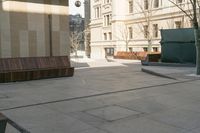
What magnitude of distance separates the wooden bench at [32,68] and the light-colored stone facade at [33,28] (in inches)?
95.9

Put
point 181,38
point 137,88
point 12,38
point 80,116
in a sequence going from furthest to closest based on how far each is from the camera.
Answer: point 181,38
point 12,38
point 137,88
point 80,116

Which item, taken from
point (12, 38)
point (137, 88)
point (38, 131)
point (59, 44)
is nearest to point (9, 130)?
point (38, 131)

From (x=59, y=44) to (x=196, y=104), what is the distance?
12.5 m

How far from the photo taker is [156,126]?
22.5 ft

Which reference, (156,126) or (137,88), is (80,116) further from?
(137,88)

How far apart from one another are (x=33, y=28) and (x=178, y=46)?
1047 centimetres

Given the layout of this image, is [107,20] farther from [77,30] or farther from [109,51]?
[77,30]

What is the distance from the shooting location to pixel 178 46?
77.7 ft

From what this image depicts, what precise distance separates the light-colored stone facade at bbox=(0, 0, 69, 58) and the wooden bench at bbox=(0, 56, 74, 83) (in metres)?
2.44

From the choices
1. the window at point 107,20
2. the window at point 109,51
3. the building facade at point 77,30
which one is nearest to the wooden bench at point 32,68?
the window at point 109,51

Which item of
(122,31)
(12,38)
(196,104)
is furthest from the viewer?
(122,31)

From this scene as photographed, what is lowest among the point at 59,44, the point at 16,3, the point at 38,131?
the point at 38,131

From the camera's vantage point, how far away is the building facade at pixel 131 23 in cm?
4884

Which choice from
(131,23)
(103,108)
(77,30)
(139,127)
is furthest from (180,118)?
(77,30)
